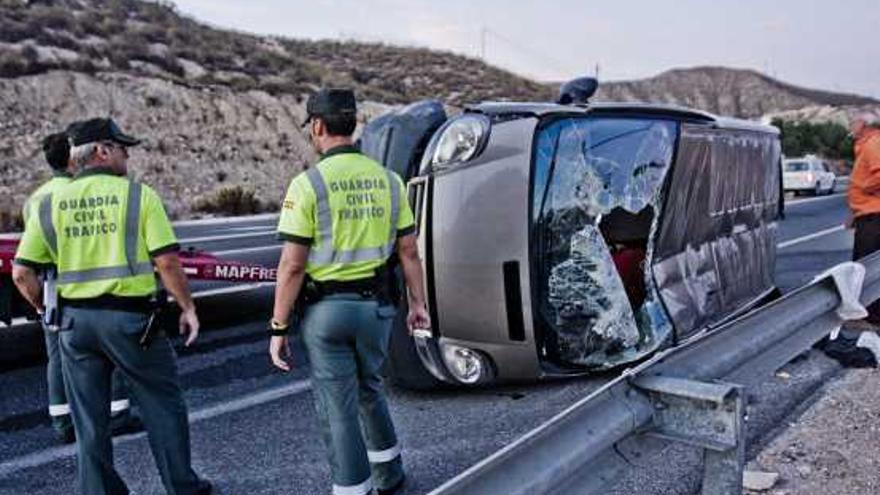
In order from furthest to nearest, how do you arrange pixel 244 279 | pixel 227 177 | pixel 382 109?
pixel 382 109 < pixel 227 177 < pixel 244 279

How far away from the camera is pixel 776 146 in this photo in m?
7.29

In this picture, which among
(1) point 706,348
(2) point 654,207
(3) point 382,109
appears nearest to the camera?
(1) point 706,348

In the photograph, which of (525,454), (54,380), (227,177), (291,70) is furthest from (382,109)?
(525,454)

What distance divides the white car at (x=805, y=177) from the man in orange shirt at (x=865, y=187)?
2329 cm

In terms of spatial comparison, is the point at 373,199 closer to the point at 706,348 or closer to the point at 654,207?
the point at 706,348

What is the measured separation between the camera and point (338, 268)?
3.46m

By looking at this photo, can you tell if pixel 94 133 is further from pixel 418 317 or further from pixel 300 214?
pixel 418 317

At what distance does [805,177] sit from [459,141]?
27393 millimetres

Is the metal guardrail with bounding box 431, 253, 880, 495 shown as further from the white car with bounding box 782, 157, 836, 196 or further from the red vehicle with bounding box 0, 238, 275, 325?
the white car with bounding box 782, 157, 836, 196

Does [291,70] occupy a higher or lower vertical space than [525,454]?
higher

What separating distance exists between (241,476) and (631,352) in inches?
88.9

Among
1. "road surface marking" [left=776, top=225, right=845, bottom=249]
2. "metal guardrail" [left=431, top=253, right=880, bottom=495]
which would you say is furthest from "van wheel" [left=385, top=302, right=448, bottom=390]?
"road surface marking" [left=776, top=225, right=845, bottom=249]

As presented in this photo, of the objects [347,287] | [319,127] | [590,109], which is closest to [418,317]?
[347,287]

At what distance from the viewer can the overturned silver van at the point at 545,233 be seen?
4.54 meters
